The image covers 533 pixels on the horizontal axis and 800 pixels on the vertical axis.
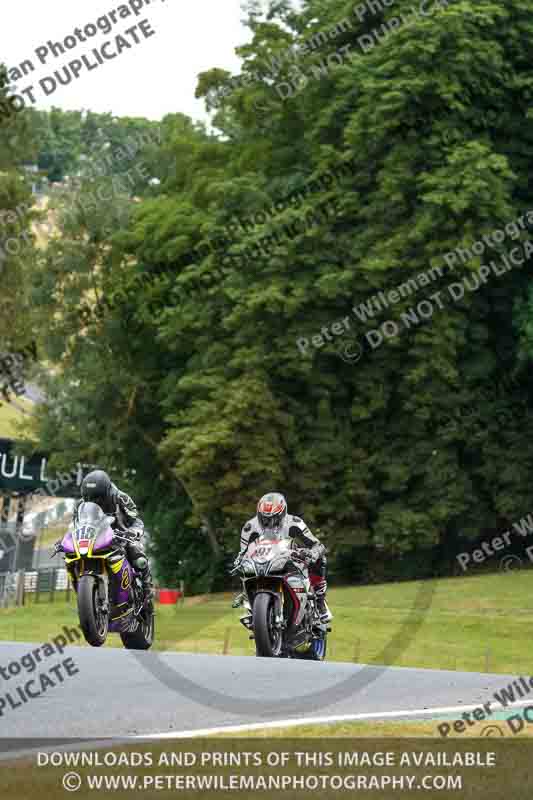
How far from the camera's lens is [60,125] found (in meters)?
182

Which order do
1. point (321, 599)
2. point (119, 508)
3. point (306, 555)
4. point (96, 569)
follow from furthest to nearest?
point (321, 599) → point (306, 555) → point (119, 508) → point (96, 569)

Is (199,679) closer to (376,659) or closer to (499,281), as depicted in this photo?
(376,659)

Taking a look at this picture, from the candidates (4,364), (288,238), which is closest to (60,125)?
(4,364)

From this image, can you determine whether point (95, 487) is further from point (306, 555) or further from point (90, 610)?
point (306, 555)

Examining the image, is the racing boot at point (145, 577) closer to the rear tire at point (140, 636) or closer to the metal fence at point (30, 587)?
the rear tire at point (140, 636)

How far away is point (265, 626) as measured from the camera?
17.1 meters

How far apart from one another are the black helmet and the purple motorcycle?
121 millimetres

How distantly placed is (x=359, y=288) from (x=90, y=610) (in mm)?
30176

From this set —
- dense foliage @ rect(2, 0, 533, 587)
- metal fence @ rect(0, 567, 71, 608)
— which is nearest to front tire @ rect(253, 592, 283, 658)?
dense foliage @ rect(2, 0, 533, 587)

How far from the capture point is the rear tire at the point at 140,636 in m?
18.5

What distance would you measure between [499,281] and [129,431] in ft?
49.7

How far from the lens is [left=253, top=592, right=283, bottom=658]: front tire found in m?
17.0

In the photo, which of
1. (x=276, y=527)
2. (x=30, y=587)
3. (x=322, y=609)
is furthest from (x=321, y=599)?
(x=30, y=587)

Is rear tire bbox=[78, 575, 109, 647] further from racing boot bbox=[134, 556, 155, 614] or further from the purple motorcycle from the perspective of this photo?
racing boot bbox=[134, 556, 155, 614]
